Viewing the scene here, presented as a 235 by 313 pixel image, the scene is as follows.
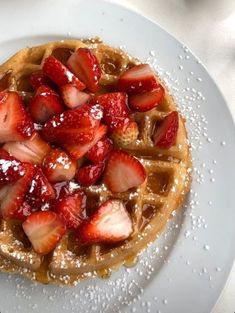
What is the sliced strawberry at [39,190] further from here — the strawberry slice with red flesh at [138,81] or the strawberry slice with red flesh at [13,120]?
the strawberry slice with red flesh at [138,81]

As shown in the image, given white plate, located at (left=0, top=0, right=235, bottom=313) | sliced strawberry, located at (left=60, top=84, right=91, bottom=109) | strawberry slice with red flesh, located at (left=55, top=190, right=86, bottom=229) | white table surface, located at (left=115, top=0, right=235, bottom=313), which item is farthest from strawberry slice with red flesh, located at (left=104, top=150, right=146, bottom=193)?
white table surface, located at (left=115, top=0, right=235, bottom=313)

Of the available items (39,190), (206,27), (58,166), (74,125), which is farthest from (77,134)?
(206,27)

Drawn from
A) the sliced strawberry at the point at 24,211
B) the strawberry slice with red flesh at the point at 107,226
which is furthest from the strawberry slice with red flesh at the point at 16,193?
the strawberry slice with red flesh at the point at 107,226

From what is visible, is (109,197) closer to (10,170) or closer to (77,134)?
(77,134)

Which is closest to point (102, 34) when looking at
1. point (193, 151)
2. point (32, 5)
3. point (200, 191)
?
point (32, 5)

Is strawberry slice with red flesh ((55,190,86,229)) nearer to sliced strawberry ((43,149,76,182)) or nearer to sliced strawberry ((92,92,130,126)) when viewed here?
sliced strawberry ((43,149,76,182))

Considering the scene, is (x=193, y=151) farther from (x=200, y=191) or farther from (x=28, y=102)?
(x=28, y=102)

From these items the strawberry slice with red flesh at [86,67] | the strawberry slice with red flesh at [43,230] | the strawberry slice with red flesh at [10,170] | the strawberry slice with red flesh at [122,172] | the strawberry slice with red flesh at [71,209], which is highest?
the strawberry slice with red flesh at [86,67]
